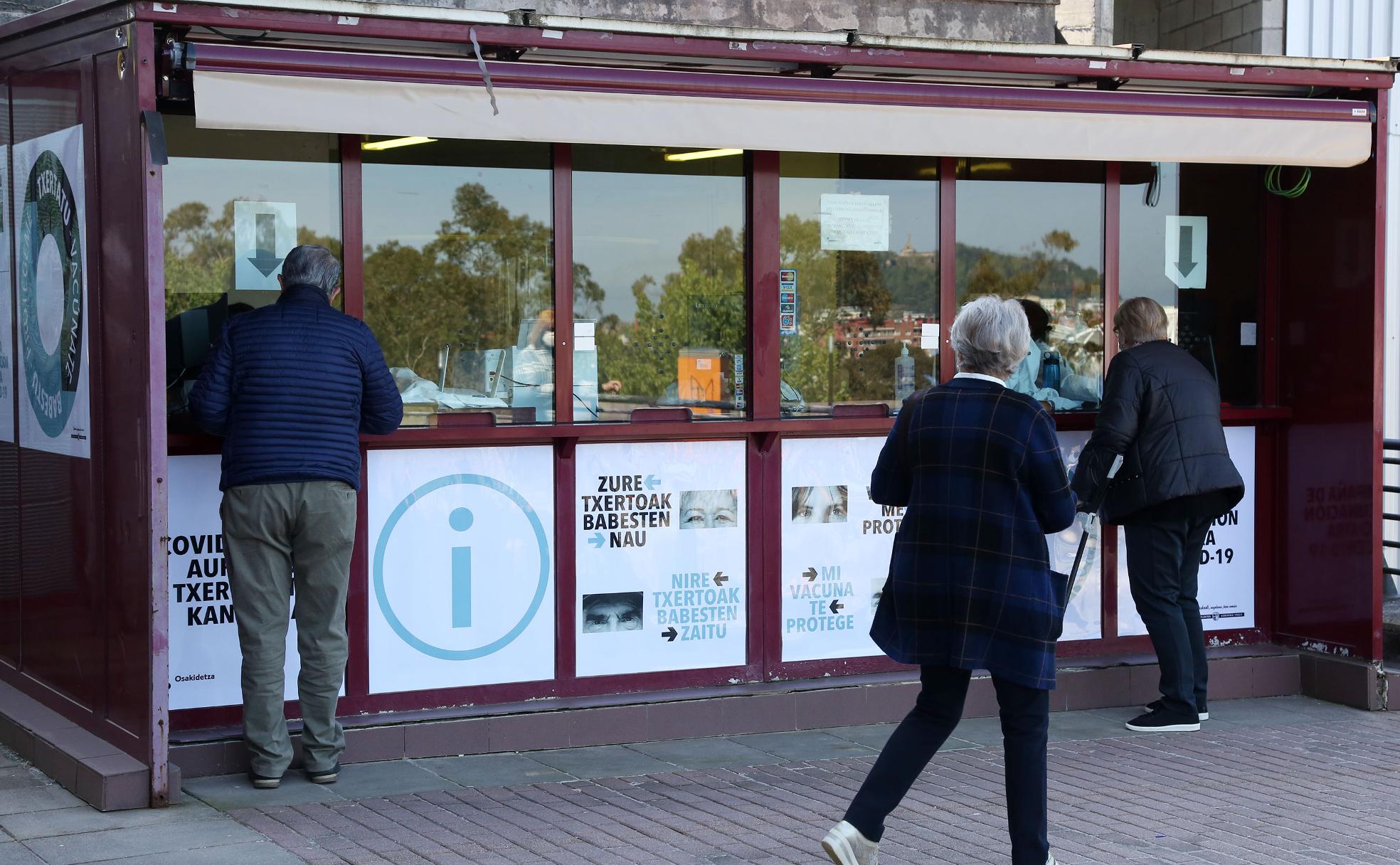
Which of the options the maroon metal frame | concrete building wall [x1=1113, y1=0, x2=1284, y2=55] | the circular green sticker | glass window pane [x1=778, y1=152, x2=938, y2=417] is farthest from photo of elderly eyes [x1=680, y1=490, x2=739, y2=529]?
concrete building wall [x1=1113, y1=0, x2=1284, y2=55]

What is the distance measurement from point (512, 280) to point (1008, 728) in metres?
3.18

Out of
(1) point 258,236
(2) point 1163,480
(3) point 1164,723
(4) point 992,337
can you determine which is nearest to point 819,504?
(2) point 1163,480

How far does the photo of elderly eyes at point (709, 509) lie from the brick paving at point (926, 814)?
1.17 m

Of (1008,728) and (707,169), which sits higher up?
(707,169)

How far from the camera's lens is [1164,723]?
7043 mm

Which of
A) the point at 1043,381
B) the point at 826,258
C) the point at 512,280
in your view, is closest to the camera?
the point at 512,280

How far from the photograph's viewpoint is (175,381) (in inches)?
247

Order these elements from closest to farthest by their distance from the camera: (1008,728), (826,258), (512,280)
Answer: (1008,728)
(512,280)
(826,258)

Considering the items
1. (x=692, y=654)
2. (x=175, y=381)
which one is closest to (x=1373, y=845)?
(x=692, y=654)

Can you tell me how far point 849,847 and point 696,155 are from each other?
3.46m

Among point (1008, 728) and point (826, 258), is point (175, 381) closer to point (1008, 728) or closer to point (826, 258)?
point (826, 258)

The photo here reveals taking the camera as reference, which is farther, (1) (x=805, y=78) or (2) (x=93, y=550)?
(1) (x=805, y=78)

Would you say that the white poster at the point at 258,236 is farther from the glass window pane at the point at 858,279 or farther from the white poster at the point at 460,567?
the glass window pane at the point at 858,279

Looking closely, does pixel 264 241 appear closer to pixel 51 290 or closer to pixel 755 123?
pixel 51 290
